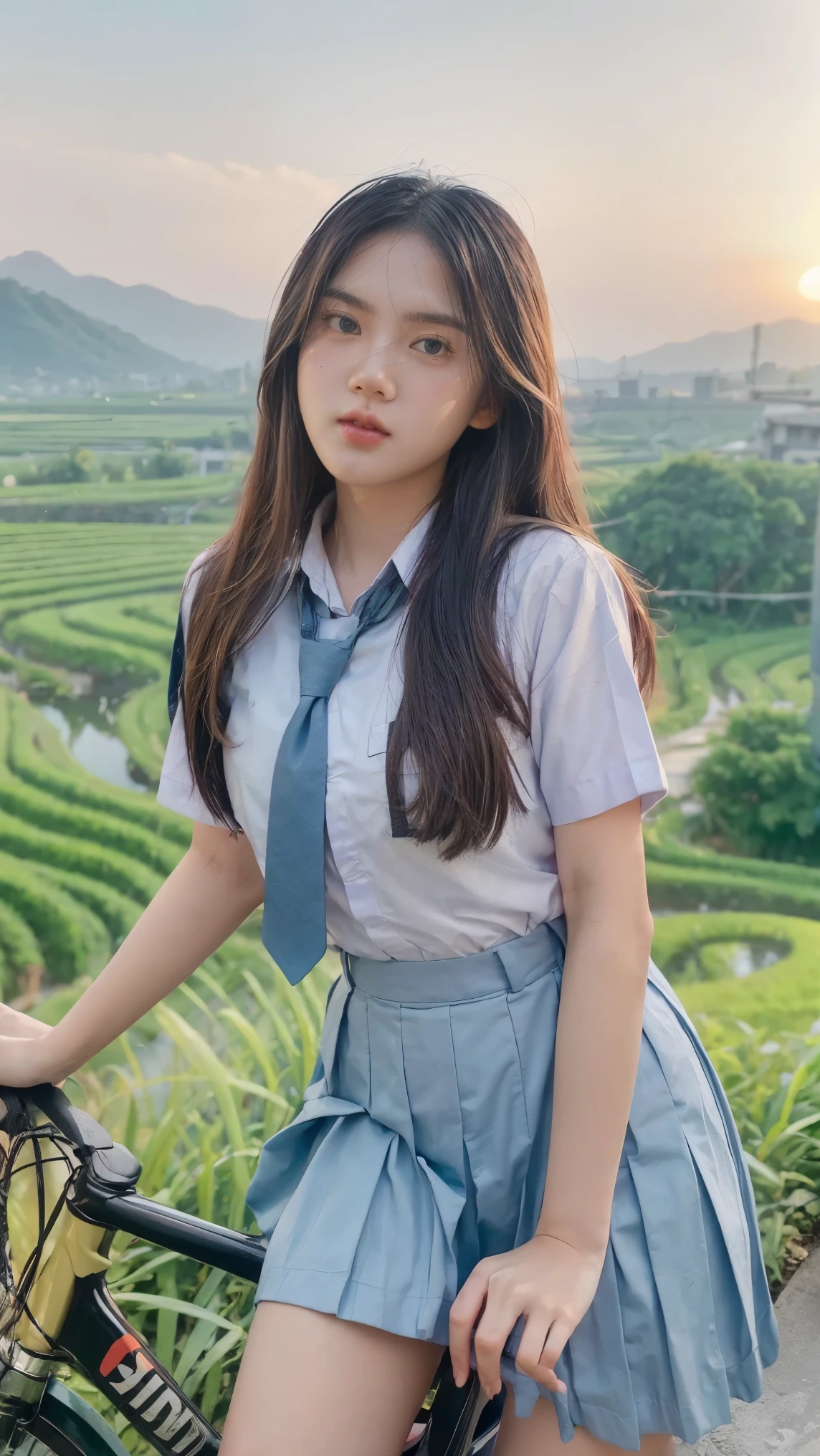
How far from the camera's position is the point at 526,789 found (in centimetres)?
99

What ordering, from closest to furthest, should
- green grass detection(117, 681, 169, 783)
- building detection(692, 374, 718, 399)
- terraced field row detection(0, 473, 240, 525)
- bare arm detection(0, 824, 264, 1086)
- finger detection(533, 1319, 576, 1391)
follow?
finger detection(533, 1319, 576, 1391) → bare arm detection(0, 824, 264, 1086) → terraced field row detection(0, 473, 240, 525) → green grass detection(117, 681, 169, 783) → building detection(692, 374, 718, 399)

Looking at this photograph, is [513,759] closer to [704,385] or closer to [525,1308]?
[525,1308]

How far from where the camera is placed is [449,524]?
1041 millimetres

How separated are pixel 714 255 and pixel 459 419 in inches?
78.4

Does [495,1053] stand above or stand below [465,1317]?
above

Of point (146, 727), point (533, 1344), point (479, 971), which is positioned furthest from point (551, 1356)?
point (146, 727)

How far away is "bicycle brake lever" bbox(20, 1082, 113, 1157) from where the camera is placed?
38.0 inches

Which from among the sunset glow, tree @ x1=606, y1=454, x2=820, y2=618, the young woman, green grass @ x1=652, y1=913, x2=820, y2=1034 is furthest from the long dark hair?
the sunset glow

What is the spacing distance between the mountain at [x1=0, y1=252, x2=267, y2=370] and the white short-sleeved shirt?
136 cm

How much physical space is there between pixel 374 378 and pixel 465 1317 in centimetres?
78

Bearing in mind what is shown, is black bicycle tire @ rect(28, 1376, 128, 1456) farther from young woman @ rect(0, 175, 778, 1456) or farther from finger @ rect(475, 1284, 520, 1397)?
finger @ rect(475, 1284, 520, 1397)

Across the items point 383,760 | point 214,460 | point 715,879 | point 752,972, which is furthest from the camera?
point 715,879

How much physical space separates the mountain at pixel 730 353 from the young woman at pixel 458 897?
71.9 inches

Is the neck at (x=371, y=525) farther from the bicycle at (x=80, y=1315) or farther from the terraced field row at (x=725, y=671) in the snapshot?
the terraced field row at (x=725, y=671)
